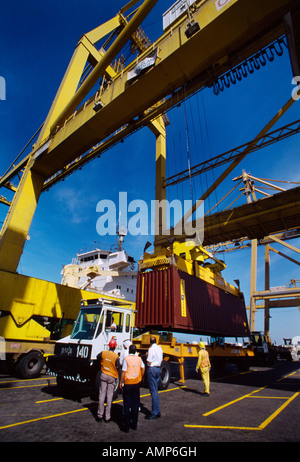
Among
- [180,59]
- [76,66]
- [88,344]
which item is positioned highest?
[76,66]

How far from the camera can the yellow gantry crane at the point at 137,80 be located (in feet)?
24.3

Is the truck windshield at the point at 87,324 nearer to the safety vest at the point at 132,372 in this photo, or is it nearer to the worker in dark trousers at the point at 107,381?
the worker in dark trousers at the point at 107,381

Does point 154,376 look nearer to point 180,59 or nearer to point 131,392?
point 131,392

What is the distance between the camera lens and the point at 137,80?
9.30 meters

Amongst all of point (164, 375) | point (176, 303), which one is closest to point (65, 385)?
point (164, 375)

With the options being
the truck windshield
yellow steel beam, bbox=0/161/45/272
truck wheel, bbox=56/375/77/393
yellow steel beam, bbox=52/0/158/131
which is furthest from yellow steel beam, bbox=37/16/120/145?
truck wheel, bbox=56/375/77/393

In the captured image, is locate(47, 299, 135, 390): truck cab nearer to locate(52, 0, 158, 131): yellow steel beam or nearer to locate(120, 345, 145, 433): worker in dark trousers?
locate(120, 345, 145, 433): worker in dark trousers

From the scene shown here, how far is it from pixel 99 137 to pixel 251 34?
7.53 meters

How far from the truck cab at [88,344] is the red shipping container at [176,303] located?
1.73 meters

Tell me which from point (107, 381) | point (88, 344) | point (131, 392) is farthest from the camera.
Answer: point (88, 344)

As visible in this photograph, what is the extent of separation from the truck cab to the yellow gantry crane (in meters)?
4.41

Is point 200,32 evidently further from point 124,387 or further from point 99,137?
point 124,387

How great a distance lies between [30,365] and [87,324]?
4372mm

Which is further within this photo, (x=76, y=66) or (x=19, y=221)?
(x=76, y=66)
